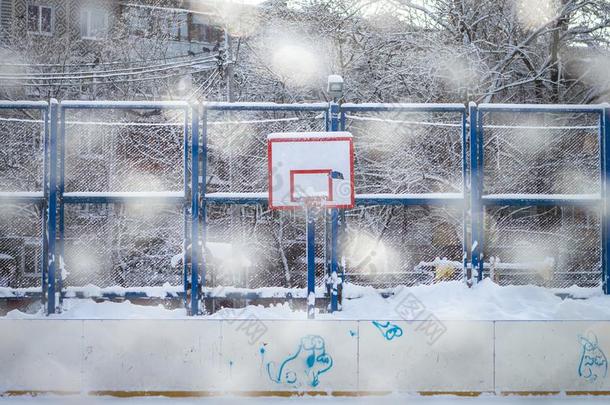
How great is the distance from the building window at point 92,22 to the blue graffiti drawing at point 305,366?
909 inches

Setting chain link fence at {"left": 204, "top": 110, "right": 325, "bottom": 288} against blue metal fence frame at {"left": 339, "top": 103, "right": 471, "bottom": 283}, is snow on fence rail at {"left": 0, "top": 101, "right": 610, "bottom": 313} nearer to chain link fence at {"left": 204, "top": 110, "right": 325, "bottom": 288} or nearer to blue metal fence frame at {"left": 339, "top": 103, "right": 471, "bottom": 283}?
chain link fence at {"left": 204, "top": 110, "right": 325, "bottom": 288}

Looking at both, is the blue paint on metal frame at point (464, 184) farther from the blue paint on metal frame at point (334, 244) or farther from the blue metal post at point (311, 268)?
the blue metal post at point (311, 268)

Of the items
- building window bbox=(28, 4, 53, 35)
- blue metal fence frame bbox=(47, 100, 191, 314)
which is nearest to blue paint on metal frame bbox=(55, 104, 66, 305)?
blue metal fence frame bbox=(47, 100, 191, 314)

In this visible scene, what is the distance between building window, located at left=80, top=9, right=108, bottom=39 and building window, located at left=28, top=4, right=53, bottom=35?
1.32 metres

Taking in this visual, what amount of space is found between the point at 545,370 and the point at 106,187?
7954 mm

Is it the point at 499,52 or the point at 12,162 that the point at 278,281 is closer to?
the point at 12,162

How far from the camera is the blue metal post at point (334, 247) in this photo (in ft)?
26.2

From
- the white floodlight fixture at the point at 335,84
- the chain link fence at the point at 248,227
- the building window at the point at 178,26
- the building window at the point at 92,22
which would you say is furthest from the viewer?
the building window at the point at 178,26

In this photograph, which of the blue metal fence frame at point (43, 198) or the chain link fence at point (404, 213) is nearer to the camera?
the blue metal fence frame at point (43, 198)

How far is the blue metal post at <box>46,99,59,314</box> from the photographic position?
7938 mm

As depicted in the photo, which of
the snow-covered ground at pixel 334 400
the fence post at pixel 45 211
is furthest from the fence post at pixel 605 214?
the fence post at pixel 45 211

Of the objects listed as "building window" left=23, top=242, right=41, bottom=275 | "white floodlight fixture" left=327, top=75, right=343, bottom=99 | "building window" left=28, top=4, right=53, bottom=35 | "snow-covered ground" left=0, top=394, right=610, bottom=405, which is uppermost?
"building window" left=28, top=4, right=53, bottom=35

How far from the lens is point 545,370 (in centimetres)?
693

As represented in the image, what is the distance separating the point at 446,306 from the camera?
26.1ft
